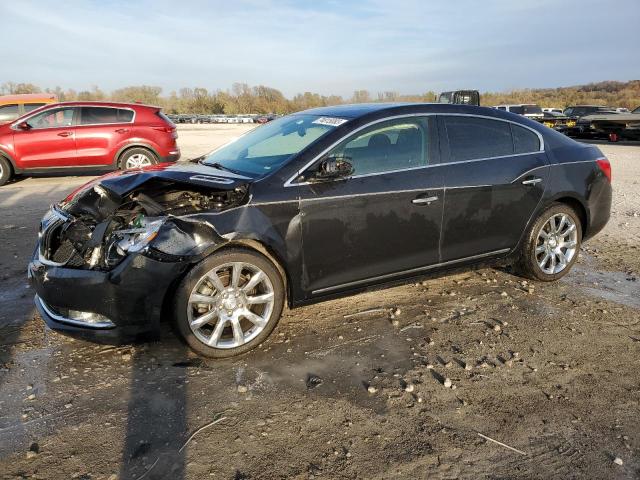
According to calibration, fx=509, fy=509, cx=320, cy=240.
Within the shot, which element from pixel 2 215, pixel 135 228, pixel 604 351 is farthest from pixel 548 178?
pixel 2 215

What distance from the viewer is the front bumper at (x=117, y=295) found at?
3.26 m

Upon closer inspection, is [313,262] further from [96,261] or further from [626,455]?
[626,455]

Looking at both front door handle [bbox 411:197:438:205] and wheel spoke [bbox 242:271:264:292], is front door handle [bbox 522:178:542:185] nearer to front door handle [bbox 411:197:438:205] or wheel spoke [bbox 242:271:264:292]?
front door handle [bbox 411:197:438:205]

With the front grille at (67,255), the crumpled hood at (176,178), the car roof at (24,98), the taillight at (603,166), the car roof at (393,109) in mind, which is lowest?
the front grille at (67,255)

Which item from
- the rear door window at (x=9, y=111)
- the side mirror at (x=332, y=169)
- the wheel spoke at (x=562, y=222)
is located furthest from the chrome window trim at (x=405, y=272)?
the rear door window at (x=9, y=111)

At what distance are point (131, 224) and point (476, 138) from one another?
9.74 feet

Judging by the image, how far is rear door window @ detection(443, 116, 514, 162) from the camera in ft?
14.3

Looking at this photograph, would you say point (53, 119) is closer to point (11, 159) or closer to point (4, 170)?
point (11, 159)

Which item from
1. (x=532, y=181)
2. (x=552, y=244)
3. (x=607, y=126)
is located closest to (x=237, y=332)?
(x=532, y=181)

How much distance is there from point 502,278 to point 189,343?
3281mm

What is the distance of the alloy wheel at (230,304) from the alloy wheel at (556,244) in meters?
2.81

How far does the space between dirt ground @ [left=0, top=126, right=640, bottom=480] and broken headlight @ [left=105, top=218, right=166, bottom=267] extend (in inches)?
30.0

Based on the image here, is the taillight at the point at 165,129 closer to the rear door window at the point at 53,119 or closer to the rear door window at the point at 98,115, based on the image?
the rear door window at the point at 98,115

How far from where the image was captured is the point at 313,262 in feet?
12.3
